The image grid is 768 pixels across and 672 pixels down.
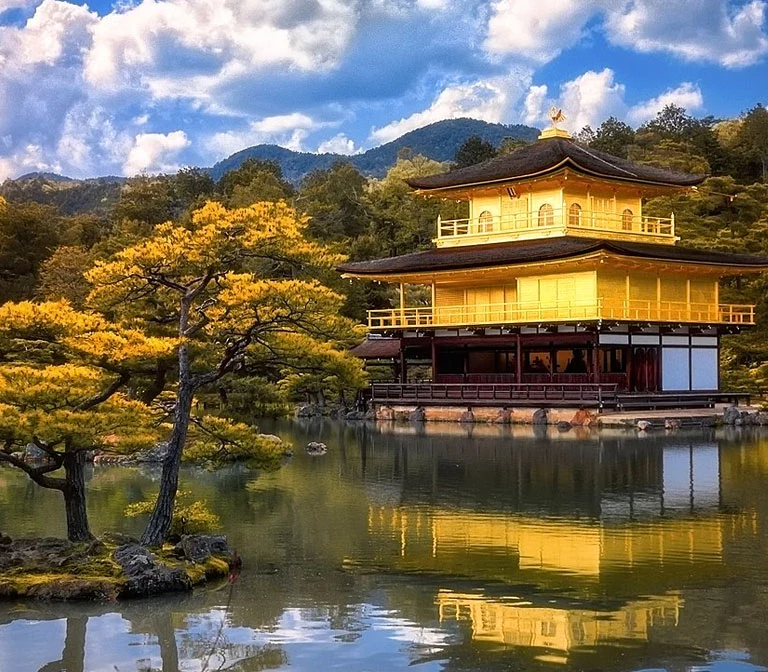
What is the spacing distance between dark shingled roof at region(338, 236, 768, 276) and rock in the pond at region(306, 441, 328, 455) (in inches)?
460

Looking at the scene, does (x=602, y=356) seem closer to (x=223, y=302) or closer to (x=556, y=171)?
(x=556, y=171)

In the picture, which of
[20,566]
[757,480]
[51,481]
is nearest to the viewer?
[20,566]

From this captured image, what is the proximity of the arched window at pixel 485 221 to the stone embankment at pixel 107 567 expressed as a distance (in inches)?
1128

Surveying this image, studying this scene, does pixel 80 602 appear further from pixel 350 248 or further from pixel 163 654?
pixel 350 248

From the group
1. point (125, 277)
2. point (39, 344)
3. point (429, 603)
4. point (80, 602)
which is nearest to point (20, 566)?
point (80, 602)

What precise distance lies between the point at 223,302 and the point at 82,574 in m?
3.16

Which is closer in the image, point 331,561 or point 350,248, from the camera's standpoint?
point 331,561

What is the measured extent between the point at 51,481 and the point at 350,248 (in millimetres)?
40139

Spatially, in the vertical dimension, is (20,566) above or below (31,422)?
below

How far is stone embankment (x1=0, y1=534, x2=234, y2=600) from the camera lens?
9.99 m

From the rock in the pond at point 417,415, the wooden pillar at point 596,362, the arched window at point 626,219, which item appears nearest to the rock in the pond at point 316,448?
the rock in the pond at point 417,415

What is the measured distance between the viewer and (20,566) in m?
10.6

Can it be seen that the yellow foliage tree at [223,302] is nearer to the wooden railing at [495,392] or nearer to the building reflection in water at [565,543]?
the building reflection in water at [565,543]

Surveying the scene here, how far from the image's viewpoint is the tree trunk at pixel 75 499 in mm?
11492
